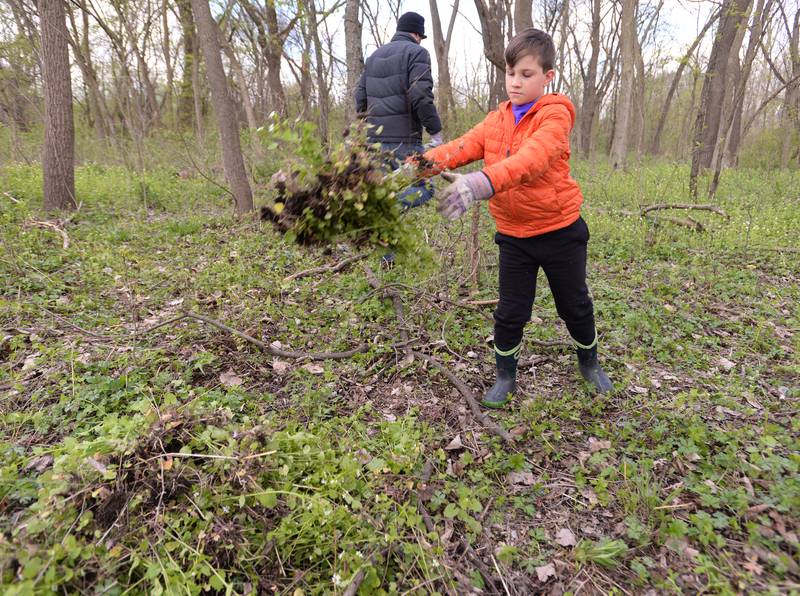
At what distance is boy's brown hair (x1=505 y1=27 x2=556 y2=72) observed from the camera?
2303 millimetres

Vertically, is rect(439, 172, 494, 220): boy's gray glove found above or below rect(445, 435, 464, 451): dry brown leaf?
above

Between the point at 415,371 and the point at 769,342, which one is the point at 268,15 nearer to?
the point at 415,371

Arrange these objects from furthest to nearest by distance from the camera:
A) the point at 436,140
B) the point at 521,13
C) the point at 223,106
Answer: the point at 223,106 → the point at 521,13 → the point at 436,140

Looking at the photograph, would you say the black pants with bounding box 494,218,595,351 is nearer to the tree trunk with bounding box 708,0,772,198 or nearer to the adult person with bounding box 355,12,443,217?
the adult person with bounding box 355,12,443,217

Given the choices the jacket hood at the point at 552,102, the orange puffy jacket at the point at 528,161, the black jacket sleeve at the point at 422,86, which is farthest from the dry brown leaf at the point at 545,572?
the black jacket sleeve at the point at 422,86

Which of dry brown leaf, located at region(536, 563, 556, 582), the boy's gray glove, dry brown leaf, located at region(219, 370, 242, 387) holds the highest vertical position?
the boy's gray glove

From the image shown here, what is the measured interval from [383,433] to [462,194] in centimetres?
148

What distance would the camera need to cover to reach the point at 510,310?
9.32 feet

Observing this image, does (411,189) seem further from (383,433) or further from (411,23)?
(411,23)

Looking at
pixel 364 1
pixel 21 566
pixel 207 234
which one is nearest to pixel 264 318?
pixel 21 566

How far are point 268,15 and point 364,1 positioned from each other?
3.94 metres

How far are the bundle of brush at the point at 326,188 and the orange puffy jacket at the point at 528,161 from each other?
0.55m

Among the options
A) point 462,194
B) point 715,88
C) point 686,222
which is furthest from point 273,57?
point 462,194

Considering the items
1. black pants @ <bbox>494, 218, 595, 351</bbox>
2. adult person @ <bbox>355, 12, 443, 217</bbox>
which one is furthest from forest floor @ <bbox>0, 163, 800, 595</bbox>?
adult person @ <bbox>355, 12, 443, 217</bbox>
